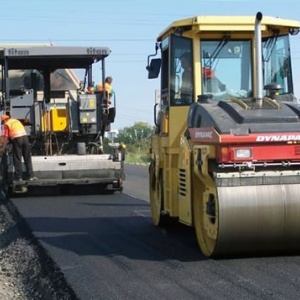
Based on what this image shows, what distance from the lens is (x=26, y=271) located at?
293 inches

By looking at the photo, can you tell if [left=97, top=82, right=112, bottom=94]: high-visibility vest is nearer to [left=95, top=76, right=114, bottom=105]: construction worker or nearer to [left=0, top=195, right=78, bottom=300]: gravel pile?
[left=95, top=76, right=114, bottom=105]: construction worker

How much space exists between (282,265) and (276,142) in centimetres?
115

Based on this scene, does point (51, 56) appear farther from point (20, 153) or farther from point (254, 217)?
point (254, 217)

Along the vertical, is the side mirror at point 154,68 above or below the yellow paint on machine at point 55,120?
above

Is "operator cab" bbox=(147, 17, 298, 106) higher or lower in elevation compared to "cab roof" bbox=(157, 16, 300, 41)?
lower

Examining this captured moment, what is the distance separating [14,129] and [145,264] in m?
7.40

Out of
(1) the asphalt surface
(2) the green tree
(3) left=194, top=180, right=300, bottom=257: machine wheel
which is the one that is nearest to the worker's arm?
(1) the asphalt surface

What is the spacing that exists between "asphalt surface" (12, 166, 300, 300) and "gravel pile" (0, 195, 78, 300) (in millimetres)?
108

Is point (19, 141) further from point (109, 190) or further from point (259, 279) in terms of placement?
point (259, 279)

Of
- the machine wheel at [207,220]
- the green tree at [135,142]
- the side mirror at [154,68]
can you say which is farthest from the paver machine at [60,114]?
the green tree at [135,142]

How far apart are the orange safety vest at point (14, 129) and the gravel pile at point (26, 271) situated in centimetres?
350

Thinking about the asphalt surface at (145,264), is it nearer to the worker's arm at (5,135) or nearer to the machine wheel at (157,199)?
A: the machine wheel at (157,199)

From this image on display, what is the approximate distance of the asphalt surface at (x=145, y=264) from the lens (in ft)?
18.9

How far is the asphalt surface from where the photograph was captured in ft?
18.9
